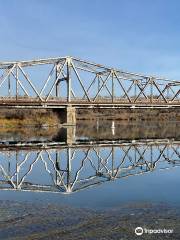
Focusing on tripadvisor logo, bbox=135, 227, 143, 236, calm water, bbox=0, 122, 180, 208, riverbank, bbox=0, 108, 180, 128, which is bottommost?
tripadvisor logo, bbox=135, 227, 143, 236

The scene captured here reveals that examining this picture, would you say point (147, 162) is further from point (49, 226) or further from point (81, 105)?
point (81, 105)

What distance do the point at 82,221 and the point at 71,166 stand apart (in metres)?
15.5

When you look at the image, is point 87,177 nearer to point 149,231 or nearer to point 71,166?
point 71,166

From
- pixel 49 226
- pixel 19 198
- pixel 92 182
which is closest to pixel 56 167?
pixel 92 182

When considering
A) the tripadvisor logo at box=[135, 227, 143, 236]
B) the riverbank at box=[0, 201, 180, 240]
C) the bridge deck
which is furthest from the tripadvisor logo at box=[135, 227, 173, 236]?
the bridge deck

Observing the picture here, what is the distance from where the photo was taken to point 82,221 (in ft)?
46.5

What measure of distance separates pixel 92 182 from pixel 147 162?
10.4 metres

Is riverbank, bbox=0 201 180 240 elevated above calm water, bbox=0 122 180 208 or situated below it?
below

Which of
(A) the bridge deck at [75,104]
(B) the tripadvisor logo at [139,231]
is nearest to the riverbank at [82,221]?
(B) the tripadvisor logo at [139,231]

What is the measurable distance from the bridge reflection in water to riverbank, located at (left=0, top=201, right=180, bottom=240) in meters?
4.34

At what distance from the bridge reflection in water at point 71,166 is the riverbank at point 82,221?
171 inches

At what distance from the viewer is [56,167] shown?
28969 millimetres

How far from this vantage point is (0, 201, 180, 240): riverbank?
498 inches

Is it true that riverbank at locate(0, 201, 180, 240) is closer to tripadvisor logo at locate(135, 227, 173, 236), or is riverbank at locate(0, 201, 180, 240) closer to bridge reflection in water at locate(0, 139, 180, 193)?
tripadvisor logo at locate(135, 227, 173, 236)
